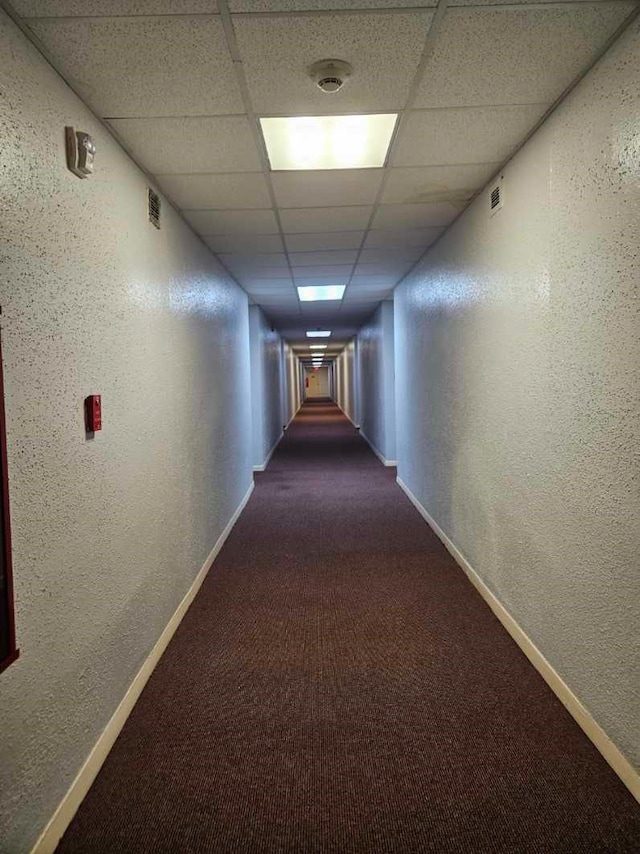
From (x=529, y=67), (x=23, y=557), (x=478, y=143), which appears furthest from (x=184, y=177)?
(x=23, y=557)

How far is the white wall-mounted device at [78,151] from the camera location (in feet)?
5.37

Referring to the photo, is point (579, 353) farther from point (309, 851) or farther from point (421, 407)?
point (421, 407)

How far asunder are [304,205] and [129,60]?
1534 mm

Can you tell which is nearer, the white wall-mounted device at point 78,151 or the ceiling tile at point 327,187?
the white wall-mounted device at point 78,151

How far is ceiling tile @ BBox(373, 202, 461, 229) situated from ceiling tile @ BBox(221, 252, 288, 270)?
110 cm

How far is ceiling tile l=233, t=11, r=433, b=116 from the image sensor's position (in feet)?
4.81

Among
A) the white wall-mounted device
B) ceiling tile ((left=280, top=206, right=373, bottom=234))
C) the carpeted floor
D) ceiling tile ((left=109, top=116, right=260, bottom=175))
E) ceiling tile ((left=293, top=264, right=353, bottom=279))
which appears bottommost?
the carpeted floor

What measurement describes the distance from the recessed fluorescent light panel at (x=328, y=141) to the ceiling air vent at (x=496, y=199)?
1.99ft

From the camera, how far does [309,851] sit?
1.41m

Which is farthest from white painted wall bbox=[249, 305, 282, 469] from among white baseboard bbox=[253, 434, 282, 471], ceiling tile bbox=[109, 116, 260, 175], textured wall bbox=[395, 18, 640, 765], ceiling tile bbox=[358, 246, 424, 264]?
ceiling tile bbox=[109, 116, 260, 175]

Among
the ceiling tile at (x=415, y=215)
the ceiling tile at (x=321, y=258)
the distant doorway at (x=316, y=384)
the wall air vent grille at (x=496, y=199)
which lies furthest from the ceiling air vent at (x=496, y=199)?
the distant doorway at (x=316, y=384)

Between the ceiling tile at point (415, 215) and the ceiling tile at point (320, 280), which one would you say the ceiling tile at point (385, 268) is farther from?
the ceiling tile at point (415, 215)

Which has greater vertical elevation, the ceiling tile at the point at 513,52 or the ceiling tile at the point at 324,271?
the ceiling tile at the point at 324,271

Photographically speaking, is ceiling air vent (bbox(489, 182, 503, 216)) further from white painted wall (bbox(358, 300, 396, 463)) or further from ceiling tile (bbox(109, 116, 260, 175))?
white painted wall (bbox(358, 300, 396, 463))
